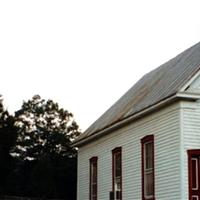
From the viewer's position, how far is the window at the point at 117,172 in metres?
27.6

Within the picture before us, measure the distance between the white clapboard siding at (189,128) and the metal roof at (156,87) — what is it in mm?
861

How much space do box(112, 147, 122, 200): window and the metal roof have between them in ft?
4.78

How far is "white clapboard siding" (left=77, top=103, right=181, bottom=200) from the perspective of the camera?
867 inches

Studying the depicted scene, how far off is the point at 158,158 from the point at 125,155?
3.88 meters

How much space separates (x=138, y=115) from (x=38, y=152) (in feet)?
169

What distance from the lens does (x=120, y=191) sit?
27.4m

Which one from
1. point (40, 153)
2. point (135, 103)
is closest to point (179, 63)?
point (135, 103)

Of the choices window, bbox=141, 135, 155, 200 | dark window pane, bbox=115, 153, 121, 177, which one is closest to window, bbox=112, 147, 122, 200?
dark window pane, bbox=115, 153, 121, 177

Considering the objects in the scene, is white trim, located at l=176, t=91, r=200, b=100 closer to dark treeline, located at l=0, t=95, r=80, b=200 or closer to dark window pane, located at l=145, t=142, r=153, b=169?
dark window pane, located at l=145, t=142, r=153, b=169

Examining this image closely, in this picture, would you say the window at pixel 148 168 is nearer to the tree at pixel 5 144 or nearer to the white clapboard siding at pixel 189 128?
the white clapboard siding at pixel 189 128

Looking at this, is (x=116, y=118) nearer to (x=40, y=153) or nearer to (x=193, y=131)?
(x=193, y=131)

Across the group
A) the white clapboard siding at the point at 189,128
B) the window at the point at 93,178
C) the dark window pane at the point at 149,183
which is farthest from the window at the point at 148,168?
the window at the point at 93,178

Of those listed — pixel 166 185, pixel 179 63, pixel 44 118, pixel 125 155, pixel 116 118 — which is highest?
pixel 44 118

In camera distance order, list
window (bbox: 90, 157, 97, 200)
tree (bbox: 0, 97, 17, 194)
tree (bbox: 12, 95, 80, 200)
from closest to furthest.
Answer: window (bbox: 90, 157, 97, 200)
tree (bbox: 0, 97, 17, 194)
tree (bbox: 12, 95, 80, 200)
